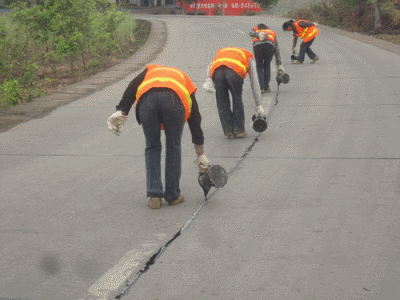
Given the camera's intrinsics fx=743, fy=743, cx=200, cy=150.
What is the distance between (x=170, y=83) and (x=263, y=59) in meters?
8.61

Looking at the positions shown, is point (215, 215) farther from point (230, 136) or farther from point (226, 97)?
point (226, 97)

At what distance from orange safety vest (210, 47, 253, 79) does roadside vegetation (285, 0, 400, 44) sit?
2124cm

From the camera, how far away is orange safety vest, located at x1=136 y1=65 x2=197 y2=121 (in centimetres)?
700

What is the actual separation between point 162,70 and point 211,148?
3206mm

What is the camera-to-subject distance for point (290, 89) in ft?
53.8

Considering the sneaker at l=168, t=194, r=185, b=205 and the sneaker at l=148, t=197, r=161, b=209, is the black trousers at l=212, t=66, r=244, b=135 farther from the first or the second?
the sneaker at l=148, t=197, r=161, b=209

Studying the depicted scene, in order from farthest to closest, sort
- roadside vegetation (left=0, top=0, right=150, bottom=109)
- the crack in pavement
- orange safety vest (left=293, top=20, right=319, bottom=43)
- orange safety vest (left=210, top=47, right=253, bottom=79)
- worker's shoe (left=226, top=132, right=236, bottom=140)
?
orange safety vest (left=293, top=20, right=319, bottom=43), roadside vegetation (left=0, top=0, right=150, bottom=109), worker's shoe (left=226, top=132, right=236, bottom=140), orange safety vest (left=210, top=47, right=253, bottom=79), the crack in pavement

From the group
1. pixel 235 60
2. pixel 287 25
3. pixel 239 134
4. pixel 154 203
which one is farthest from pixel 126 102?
pixel 287 25

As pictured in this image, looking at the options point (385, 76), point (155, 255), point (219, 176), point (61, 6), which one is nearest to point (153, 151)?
point (219, 176)

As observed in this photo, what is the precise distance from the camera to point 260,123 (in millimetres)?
10672

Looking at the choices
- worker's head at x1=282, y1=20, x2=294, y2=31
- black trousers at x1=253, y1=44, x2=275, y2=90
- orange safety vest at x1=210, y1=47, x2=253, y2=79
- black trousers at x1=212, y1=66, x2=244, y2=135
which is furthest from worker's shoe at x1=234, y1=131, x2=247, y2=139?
worker's head at x1=282, y1=20, x2=294, y2=31

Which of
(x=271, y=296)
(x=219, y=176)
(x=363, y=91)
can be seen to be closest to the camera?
(x=271, y=296)

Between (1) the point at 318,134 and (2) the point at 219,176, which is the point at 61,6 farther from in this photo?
(2) the point at 219,176

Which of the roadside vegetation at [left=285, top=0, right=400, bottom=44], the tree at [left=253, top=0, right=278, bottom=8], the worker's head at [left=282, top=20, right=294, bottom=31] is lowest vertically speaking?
the tree at [left=253, top=0, right=278, bottom=8]
